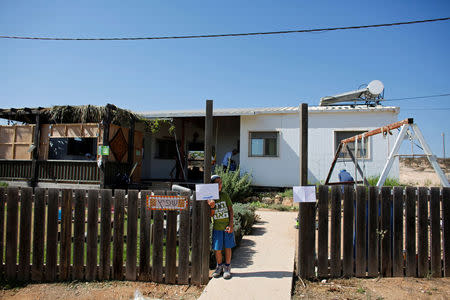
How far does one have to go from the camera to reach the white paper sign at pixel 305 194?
3.81 metres

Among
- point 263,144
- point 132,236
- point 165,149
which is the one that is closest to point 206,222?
point 132,236

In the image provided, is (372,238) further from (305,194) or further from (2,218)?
(2,218)

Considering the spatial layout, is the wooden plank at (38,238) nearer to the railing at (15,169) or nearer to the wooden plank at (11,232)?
the wooden plank at (11,232)

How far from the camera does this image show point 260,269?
13.0 ft

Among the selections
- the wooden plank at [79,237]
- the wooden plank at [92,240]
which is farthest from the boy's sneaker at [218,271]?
the wooden plank at [79,237]

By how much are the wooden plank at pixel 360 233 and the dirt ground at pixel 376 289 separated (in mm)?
157

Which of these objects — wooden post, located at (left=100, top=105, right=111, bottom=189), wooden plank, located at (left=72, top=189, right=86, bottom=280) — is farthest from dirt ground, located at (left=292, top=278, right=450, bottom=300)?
wooden post, located at (left=100, top=105, right=111, bottom=189)

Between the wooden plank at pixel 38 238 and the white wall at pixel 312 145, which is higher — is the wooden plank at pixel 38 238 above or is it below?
below

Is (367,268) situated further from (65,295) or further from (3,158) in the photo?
(3,158)

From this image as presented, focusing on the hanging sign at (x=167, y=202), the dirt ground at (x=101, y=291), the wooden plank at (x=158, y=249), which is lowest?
the dirt ground at (x=101, y=291)

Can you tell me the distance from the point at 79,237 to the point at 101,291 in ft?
2.55

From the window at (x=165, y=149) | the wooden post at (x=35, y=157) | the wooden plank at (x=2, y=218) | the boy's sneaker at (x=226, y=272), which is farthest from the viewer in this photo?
the window at (x=165, y=149)

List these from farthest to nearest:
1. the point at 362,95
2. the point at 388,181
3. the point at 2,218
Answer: the point at 362,95 < the point at 388,181 < the point at 2,218

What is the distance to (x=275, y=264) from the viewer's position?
4156 mm
